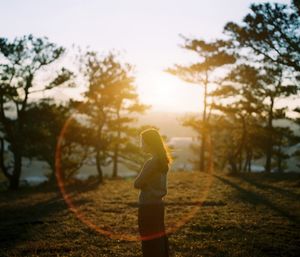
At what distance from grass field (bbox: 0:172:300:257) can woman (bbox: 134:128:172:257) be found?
9.77ft

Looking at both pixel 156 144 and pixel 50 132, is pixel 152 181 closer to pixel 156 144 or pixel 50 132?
pixel 156 144

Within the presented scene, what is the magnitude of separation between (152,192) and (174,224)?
716 centimetres

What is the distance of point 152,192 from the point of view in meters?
7.39

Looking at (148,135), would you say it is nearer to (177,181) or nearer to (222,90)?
(177,181)

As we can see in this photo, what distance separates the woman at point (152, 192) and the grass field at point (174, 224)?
2979mm

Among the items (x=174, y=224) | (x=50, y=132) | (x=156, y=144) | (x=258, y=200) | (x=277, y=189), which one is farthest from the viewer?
(x=50, y=132)

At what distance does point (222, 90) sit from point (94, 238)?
27.1m

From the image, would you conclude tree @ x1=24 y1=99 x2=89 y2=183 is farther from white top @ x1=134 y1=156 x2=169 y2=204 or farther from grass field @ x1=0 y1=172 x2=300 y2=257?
white top @ x1=134 y1=156 x2=169 y2=204

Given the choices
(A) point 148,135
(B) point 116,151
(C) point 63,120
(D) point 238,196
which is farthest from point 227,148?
(A) point 148,135

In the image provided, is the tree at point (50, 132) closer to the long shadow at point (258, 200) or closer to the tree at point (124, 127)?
the tree at point (124, 127)

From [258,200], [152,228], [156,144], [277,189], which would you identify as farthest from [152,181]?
[277,189]

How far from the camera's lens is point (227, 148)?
54.5 metres

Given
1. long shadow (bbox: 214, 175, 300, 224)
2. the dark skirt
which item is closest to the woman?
the dark skirt

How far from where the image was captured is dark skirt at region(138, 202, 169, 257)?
7438 millimetres
